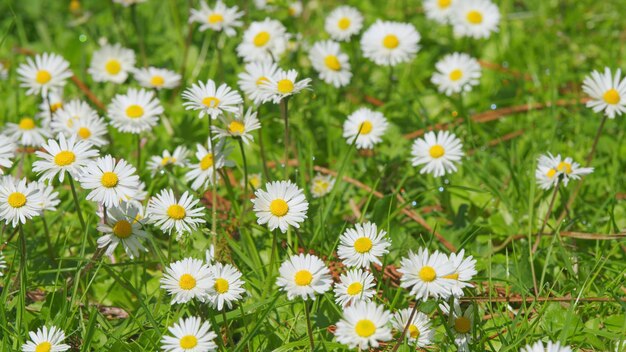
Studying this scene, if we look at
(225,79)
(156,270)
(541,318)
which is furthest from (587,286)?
(225,79)

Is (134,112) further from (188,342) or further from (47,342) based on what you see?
(188,342)

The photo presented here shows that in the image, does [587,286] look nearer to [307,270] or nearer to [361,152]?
[307,270]

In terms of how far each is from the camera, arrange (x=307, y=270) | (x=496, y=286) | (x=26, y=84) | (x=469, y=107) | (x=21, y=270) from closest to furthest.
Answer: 1. (x=307, y=270)
2. (x=21, y=270)
3. (x=496, y=286)
4. (x=26, y=84)
5. (x=469, y=107)

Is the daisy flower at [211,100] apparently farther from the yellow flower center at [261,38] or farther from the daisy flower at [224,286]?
the yellow flower center at [261,38]

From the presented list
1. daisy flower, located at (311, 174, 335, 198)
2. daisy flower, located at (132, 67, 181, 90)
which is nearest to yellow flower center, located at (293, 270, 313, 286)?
daisy flower, located at (311, 174, 335, 198)

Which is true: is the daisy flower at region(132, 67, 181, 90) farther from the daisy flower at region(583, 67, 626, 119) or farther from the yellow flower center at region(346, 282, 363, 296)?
the daisy flower at region(583, 67, 626, 119)

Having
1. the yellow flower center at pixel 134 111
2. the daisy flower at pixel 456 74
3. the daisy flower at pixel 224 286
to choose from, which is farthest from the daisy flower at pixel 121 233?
the daisy flower at pixel 456 74
